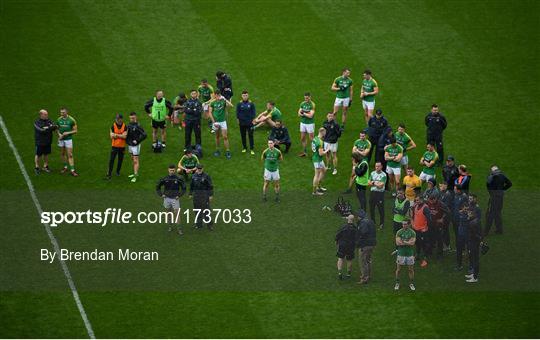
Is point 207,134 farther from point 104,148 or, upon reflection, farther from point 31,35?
point 31,35

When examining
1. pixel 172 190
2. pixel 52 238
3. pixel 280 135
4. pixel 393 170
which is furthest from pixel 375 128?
pixel 52 238

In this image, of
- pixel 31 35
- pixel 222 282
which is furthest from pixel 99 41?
pixel 222 282

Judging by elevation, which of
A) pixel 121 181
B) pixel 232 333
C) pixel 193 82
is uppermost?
pixel 193 82

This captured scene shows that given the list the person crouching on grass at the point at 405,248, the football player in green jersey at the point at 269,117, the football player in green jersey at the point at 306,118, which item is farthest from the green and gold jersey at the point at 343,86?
the person crouching on grass at the point at 405,248

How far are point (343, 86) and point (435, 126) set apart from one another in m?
3.50

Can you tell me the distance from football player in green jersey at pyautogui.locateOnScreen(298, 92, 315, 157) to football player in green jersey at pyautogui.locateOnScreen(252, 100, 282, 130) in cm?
94

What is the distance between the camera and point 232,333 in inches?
982

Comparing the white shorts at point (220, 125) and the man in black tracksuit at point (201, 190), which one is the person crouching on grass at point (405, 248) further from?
the white shorts at point (220, 125)

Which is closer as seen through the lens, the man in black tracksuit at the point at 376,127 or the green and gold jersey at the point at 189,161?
the green and gold jersey at the point at 189,161

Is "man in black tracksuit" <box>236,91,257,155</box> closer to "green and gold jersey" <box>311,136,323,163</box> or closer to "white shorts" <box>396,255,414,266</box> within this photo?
"green and gold jersey" <box>311,136,323,163</box>

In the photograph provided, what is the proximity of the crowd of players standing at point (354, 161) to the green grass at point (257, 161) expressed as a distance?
0.54 meters

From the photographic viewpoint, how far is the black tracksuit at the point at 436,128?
31891mm

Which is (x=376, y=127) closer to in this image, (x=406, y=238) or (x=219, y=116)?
(x=219, y=116)

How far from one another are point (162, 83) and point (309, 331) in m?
13.8
